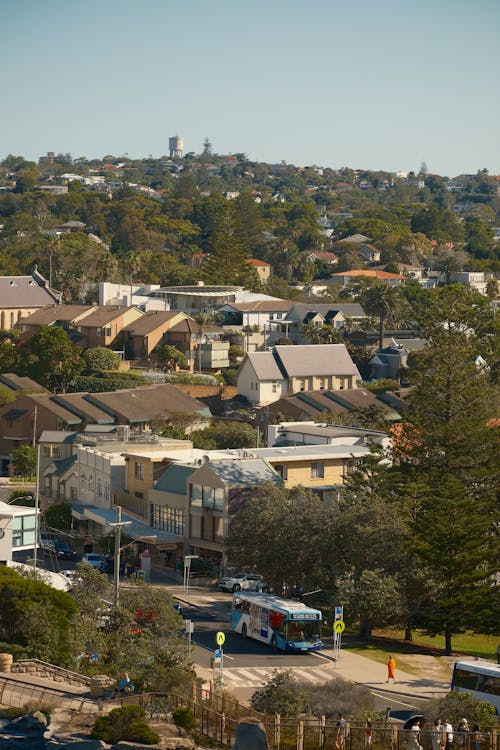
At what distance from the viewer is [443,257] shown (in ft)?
589

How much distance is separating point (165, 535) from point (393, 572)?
1327 cm

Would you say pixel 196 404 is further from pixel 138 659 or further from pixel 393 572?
pixel 138 659

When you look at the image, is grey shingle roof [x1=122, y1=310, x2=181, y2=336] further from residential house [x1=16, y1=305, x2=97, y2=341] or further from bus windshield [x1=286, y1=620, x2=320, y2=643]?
bus windshield [x1=286, y1=620, x2=320, y2=643]

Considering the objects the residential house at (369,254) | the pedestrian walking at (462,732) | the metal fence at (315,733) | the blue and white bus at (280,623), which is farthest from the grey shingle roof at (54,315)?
the pedestrian walking at (462,732)

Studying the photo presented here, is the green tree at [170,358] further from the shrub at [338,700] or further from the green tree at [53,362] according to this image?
the shrub at [338,700]

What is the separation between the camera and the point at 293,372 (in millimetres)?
95625

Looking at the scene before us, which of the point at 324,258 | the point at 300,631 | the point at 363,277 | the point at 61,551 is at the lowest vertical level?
the point at 61,551

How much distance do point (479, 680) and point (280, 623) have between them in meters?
8.70

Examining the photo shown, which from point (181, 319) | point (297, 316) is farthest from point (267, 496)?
point (297, 316)

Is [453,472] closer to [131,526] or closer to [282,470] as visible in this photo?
[282,470]

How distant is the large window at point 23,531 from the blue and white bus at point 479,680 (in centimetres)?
1796

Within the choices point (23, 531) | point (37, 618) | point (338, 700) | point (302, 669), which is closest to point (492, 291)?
point (23, 531)

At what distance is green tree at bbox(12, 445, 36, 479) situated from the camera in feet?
245

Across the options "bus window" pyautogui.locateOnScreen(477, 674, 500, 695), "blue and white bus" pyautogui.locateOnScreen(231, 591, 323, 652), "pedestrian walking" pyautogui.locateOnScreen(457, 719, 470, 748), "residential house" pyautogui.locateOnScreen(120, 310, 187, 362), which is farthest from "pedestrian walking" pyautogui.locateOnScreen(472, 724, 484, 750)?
"residential house" pyautogui.locateOnScreen(120, 310, 187, 362)
